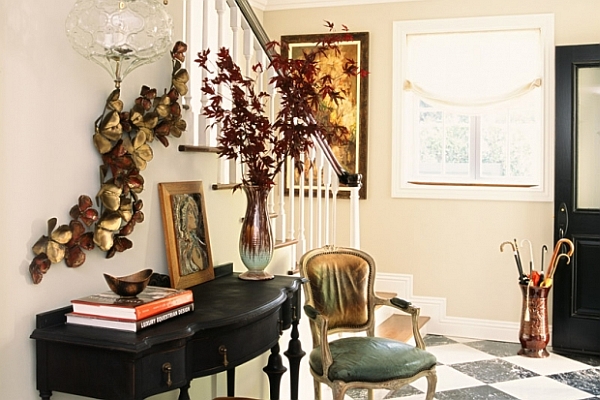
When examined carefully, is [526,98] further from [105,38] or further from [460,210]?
[105,38]

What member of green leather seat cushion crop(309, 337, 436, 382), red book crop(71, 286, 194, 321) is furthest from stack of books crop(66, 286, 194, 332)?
green leather seat cushion crop(309, 337, 436, 382)

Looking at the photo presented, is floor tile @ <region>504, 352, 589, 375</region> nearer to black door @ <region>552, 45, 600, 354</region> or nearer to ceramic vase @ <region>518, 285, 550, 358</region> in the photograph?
ceramic vase @ <region>518, 285, 550, 358</region>

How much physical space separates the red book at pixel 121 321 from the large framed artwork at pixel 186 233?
50 centimetres

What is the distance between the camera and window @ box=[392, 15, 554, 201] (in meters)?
5.30

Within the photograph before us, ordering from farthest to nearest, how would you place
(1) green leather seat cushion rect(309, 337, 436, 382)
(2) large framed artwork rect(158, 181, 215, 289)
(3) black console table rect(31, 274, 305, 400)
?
(1) green leather seat cushion rect(309, 337, 436, 382), (2) large framed artwork rect(158, 181, 215, 289), (3) black console table rect(31, 274, 305, 400)

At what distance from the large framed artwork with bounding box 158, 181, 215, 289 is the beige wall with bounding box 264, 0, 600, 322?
311 centimetres

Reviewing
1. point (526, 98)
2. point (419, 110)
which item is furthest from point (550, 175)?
point (419, 110)

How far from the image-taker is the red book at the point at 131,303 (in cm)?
187

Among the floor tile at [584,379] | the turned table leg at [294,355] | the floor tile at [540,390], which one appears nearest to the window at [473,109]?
the floor tile at [584,379]

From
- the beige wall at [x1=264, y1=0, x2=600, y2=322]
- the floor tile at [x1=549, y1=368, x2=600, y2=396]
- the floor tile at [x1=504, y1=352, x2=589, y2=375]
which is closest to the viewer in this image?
the floor tile at [x1=549, y1=368, x2=600, y2=396]

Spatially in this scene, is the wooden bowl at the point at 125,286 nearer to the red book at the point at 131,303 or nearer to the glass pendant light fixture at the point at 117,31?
the red book at the point at 131,303

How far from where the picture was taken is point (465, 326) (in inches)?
216

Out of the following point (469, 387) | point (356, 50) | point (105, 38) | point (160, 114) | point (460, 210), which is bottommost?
point (469, 387)

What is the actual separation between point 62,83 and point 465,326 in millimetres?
4235
